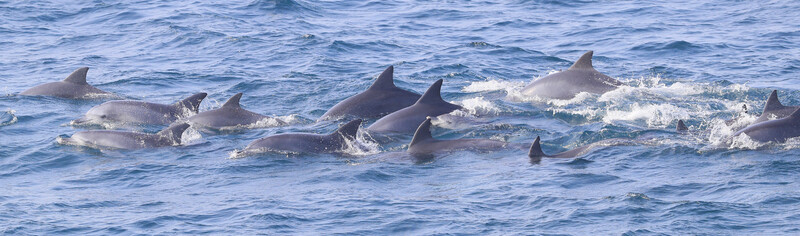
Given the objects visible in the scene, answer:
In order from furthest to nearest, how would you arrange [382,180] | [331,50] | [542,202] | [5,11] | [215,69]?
[5,11], [331,50], [215,69], [382,180], [542,202]

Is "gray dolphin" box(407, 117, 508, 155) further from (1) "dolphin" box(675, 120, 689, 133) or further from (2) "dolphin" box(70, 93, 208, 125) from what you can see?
(2) "dolphin" box(70, 93, 208, 125)

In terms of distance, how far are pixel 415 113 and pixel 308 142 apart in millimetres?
2669

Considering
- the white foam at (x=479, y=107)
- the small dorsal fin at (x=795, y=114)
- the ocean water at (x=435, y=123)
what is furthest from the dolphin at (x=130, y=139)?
the small dorsal fin at (x=795, y=114)

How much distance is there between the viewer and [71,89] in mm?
21797

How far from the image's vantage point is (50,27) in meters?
33.4

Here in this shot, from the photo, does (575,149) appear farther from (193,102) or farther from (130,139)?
(193,102)

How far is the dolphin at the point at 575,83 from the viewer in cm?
2030

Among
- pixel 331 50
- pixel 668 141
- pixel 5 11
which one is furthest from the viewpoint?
pixel 5 11

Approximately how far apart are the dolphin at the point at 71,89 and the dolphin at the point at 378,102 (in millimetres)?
6065

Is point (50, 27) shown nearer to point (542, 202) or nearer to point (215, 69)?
point (215, 69)

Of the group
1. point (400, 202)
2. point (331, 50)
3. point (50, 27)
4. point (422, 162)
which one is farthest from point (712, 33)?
point (50, 27)

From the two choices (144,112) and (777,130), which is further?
(144,112)

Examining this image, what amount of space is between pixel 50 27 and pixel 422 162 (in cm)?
2231

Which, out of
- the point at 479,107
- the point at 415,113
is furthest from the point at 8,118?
the point at 479,107
